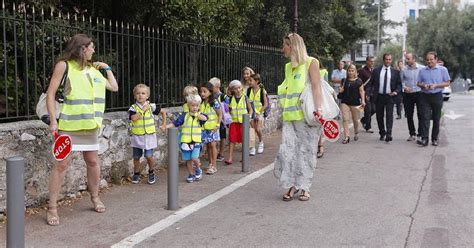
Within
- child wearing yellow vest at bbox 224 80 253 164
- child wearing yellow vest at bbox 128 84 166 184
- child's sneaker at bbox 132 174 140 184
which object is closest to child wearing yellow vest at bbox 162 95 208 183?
child wearing yellow vest at bbox 128 84 166 184

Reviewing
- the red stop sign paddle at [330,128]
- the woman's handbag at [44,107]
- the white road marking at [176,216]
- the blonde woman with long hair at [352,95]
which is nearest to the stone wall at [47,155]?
the woman's handbag at [44,107]

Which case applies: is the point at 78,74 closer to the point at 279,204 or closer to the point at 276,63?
the point at 279,204

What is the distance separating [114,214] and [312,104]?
95.7 inches

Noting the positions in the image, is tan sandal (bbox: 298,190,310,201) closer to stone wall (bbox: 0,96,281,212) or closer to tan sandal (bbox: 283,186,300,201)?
tan sandal (bbox: 283,186,300,201)

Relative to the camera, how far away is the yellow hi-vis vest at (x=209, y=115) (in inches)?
309

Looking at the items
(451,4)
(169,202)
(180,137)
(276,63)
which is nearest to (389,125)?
(276,63)

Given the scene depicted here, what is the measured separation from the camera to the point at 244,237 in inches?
192

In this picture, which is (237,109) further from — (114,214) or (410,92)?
(410,92)

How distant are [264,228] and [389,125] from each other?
689 centimetres

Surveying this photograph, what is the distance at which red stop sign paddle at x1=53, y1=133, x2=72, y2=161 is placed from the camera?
5.02 m

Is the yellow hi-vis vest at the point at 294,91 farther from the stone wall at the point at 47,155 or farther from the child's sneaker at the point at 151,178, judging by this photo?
the stone wall at the point at 47,155

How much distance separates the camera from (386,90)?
11398 mm

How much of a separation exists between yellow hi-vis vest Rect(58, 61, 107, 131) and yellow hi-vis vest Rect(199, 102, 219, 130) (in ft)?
8.50

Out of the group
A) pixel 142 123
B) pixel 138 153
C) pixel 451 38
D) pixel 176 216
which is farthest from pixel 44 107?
pixel 451 38
